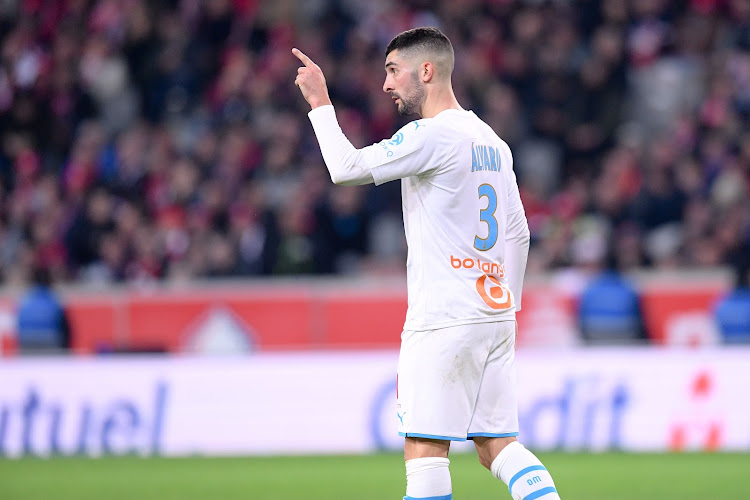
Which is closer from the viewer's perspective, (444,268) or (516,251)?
(444,268)

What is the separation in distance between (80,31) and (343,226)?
630 centimetres

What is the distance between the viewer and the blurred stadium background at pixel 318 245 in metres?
10.8

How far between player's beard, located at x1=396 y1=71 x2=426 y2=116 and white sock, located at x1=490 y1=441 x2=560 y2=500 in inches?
57.5

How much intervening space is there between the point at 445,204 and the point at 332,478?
4.74m

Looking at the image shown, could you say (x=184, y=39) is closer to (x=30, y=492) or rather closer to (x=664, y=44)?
(x=664, y=44)

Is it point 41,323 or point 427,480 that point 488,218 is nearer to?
point 427,480

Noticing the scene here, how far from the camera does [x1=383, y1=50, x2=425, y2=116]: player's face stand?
16.7 ft

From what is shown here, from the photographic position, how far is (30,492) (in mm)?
8547

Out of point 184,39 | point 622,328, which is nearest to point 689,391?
point 622,328

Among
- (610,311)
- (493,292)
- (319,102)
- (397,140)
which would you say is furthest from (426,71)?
(610,311)

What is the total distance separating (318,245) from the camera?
45.2ft

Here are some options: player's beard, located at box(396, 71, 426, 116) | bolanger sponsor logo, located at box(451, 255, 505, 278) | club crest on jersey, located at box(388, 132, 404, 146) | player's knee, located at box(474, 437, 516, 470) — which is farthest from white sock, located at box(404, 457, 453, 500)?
player's beard, located at box(396, 71, 426, 116)

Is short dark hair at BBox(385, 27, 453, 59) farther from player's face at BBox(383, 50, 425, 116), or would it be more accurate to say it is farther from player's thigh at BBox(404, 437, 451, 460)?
player's thigh at BBox(404, 437, 451, 460)

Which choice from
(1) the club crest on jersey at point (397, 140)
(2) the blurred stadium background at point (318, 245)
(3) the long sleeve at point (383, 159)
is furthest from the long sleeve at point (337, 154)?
(2) the blurred stadium background at point (318, 245)
